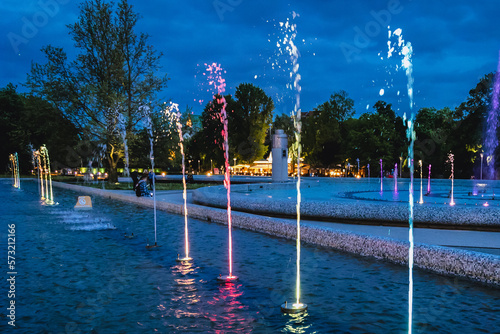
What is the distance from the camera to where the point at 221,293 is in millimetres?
6289

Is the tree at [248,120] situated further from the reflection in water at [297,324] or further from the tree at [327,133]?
the reflection in water at [297,324]

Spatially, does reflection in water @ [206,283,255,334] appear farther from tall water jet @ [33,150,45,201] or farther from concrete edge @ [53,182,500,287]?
tall water jet @ [33,150,45,201]

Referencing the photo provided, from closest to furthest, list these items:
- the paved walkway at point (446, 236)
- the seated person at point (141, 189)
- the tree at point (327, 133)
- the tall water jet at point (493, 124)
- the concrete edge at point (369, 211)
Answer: the paved walkway at point (446, 236) → the concrete edge at point (369, 211) → the seated person at point (141, 189) → the tall water jet at point (493, 124) → the tree at point (327, 133)

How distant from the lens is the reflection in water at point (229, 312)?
498cm

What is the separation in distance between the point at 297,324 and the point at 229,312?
2.67 feet

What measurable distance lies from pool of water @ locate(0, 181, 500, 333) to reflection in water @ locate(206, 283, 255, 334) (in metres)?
0.01

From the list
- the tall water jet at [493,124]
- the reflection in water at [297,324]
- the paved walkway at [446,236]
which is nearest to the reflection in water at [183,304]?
the reflection in water at [297,324]

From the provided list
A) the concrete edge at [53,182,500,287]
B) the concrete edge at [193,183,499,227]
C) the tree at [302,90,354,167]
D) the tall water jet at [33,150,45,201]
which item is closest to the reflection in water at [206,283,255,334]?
the concrete edge at [53,182,500,287]

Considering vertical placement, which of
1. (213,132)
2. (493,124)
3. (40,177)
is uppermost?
(213,132)

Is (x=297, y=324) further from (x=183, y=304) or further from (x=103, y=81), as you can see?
(x=103, y=81)

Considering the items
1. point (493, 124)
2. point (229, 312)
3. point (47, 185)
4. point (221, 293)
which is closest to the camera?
point (229, 312)

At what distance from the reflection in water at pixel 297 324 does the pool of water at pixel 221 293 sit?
1 centimetres

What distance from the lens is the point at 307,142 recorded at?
234 ft

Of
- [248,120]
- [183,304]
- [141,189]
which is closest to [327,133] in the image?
[248,120]
